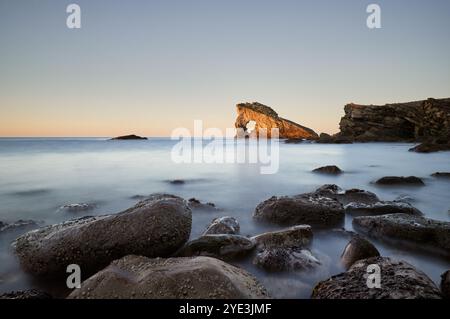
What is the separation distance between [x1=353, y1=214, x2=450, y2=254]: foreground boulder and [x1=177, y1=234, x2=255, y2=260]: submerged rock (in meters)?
1.78

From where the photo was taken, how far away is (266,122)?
276ft

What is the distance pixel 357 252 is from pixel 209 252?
157 centimetres

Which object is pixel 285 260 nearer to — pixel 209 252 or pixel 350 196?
pixel 209 252

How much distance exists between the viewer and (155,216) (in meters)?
3.14

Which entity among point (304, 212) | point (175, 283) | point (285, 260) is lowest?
point (285, 260)

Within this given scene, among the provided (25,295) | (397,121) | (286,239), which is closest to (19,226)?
(25,295)

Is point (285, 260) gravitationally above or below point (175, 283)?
below

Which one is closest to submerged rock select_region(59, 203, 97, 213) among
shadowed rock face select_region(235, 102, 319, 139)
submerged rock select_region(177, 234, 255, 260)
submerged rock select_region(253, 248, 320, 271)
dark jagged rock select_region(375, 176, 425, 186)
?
submerged rock select_region(177, 234, 255, 260)

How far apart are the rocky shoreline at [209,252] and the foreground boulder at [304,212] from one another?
2cm

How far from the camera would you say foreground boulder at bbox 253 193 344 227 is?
14.2 feet

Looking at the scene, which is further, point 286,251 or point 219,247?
point 219,247
